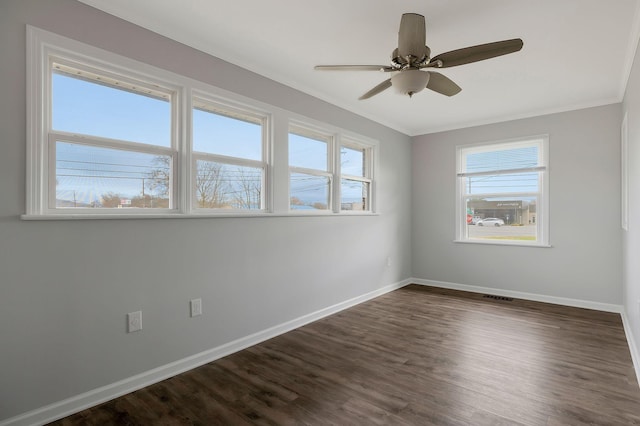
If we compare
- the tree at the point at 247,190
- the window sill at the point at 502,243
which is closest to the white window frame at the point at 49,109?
the tree at the point at 247,190

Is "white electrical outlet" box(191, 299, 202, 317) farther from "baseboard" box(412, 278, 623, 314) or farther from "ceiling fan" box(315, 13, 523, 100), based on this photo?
"baseboard" box(412, 278, 623, 314)

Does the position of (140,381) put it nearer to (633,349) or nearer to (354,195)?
(354,195)

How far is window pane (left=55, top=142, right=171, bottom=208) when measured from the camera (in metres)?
2.12

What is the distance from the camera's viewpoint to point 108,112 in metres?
2.30

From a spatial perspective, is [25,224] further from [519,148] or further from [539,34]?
[519,148]

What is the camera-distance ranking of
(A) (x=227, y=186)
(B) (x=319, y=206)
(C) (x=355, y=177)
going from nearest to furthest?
(A) (x=227, y=186) < (B) (x=319, y=206) < (C) (x=355, y=177)

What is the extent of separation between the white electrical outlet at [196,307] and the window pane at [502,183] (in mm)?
4170

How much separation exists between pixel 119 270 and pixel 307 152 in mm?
2223

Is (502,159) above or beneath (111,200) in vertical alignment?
above

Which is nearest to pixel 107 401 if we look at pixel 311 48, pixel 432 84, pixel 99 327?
pixel 99 327

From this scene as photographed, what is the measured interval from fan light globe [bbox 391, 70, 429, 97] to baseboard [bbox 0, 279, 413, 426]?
2422mm

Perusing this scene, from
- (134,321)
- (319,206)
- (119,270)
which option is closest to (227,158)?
(119,270)

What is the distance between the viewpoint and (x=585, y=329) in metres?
3.43

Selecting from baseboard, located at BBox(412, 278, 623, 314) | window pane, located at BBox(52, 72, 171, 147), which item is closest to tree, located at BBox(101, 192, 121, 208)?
window pane, located at BBox(52, 72, 171, 147)
